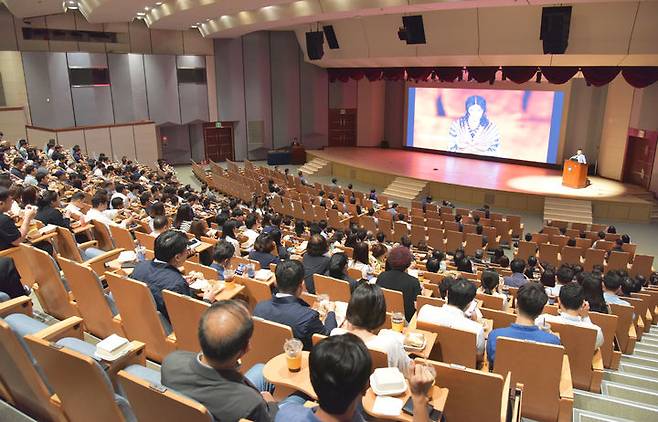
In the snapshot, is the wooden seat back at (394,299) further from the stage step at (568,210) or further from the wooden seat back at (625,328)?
the stage step at (568,210)

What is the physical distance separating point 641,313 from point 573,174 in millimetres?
9550

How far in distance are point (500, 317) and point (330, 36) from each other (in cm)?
1556

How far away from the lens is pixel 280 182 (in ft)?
51.5

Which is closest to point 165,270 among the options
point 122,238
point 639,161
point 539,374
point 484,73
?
point 122,238

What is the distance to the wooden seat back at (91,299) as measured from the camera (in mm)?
3984

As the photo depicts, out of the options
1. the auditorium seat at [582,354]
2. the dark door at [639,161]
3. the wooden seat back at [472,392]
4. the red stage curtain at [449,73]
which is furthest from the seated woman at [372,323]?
the red stage curtain at [449,73]

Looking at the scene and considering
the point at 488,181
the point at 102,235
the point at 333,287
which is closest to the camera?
the point at 333,287

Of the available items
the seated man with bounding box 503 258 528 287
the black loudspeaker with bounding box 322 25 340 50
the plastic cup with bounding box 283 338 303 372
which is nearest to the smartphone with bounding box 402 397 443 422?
the plastic cup with bounding box 283 338 303 372

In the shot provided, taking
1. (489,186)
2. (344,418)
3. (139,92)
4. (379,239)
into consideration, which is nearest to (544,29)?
(489,186)

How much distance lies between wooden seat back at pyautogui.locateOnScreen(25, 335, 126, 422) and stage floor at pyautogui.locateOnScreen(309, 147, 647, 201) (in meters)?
14.0

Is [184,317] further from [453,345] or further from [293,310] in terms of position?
[453,345]

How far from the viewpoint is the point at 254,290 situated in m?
4.52

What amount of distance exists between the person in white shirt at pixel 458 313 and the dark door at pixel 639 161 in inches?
564

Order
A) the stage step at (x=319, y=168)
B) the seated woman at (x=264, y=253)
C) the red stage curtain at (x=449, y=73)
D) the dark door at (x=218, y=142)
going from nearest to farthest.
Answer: the seated woman at (x=264, y=253) < the red stage curtain at (x=449, y=73) < the stage step at (x=319, y=168) < the dark door at (x=218, y=142)
